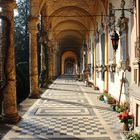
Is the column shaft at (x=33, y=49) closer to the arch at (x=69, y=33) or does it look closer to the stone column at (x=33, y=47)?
the stone column at (x=33, y=47)

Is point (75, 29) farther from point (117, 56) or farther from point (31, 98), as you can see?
point (117, 56)

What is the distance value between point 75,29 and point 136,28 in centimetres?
3331

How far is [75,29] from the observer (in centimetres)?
4312

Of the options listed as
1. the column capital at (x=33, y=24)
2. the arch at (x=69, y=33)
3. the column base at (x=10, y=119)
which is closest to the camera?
the column base at (x=10, y=119)

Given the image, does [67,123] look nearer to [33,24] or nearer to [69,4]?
[33,24]

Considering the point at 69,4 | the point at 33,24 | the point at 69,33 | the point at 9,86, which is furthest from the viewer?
the point at 69,33

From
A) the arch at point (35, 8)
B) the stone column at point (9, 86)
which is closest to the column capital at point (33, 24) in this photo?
the arch at point (35, 8)

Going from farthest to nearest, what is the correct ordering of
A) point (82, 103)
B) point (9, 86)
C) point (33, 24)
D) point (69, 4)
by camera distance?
point (69, 4) < point (33, 24) < point (82, 103) < point (9, 86)

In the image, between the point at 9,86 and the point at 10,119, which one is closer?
the point at 10,119

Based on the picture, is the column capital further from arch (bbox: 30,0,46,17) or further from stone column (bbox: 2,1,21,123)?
stone column (bbox: 2,1,21,123)

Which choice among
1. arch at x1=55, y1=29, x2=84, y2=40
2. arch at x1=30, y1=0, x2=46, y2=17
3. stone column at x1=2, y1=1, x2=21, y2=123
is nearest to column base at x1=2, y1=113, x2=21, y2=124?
stone column at x1=2, y1=1, x2=21, y2=123

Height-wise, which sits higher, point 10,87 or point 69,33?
point 69,33

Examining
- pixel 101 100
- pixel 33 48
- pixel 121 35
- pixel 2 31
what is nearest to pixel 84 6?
pixel 33 48

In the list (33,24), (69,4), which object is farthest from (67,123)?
(69,4)
